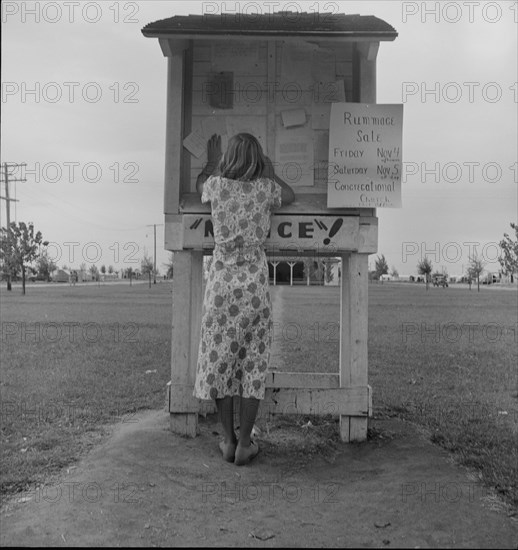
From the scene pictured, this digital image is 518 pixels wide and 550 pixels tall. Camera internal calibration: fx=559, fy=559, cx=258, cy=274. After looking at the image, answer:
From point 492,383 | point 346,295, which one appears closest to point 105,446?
point 346,295

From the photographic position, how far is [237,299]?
147 inches

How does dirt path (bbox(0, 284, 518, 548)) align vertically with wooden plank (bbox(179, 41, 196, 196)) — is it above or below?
below

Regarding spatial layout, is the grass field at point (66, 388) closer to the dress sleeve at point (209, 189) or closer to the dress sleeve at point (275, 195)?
the dress sleeve at point (209, 189)

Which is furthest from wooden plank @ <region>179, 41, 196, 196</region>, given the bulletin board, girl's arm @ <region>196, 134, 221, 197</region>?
girl's arm @ <region>196, 134, 221, 197</region>

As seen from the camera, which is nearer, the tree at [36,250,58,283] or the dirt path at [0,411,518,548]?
the dirt path at [0,411,518,548]

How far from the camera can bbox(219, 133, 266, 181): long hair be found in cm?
384

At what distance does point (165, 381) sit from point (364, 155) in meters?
4.11

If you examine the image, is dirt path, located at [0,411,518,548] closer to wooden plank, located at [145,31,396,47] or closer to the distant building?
wooden plank, located at [145,31,396,47]

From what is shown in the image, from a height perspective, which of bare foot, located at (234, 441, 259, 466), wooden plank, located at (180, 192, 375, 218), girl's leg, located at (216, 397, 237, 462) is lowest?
bare foot, located at (234, 441, 259, 466)

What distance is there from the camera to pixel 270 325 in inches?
152

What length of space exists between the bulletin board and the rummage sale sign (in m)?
0.16

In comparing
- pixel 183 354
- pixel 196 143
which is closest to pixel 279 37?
pixel 196 143

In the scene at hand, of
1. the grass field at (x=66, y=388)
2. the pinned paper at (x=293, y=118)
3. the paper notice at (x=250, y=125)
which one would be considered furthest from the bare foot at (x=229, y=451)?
the pinned paper at (x=293, y=118)

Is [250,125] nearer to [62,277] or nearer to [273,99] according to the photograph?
[273,99]
